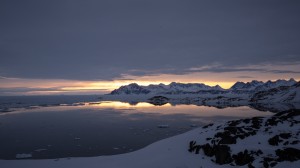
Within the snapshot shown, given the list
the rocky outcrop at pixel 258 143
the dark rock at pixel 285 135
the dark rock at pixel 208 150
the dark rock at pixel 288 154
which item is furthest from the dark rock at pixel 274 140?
the dark rock at pixel 208 150

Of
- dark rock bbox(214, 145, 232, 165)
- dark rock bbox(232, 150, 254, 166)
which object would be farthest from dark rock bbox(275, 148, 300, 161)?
dark rock bbox(214, 145, 232, 165)

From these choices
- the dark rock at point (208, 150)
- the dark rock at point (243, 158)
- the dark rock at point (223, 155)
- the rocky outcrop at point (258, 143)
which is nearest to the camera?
the rocky outcrop at point (258, 143)

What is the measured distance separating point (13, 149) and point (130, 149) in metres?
11.5

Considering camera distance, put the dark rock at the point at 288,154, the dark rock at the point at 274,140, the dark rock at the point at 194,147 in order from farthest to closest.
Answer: the dark rock at the point at 194,147, the dark rock at the point at 274,140, the dark rock at the point at 288,154

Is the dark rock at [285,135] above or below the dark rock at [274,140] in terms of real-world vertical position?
above

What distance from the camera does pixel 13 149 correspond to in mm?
21469

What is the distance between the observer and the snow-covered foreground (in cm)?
1302

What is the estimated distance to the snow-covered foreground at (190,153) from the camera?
13.0 m

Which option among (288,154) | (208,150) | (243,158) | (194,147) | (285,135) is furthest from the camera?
(194,147)

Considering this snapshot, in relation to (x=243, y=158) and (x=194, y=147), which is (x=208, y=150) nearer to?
(x=194, y=147)

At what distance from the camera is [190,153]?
50.8 feet

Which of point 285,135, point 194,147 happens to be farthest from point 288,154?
point 194,147

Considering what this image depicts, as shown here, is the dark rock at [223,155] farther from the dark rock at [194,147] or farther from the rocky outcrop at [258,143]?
the dark rock at [194,147]

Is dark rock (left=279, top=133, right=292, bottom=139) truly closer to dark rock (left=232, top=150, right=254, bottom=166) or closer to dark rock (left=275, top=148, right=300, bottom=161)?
dark rock (left=275, top=148, right=300, bottom=161)
